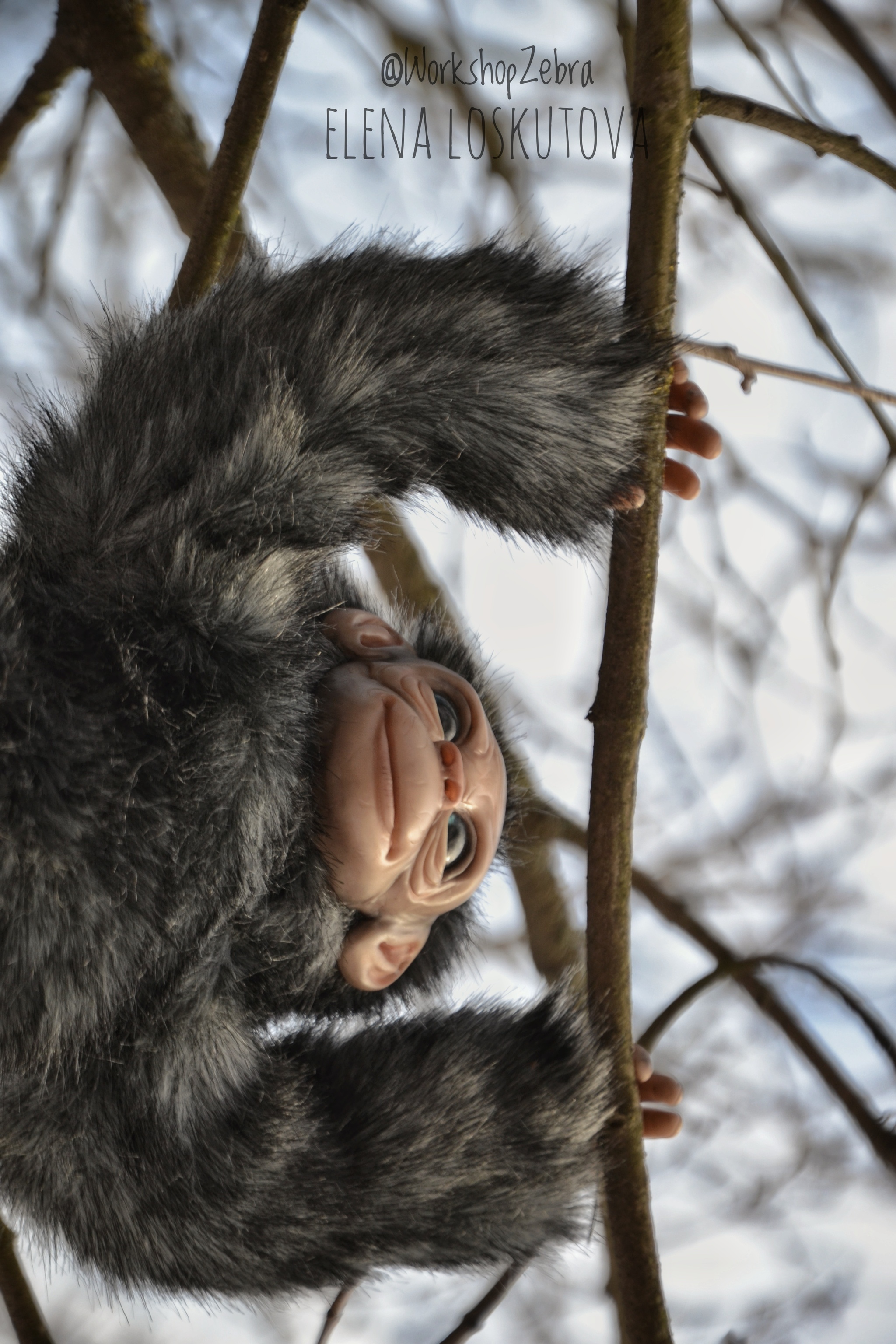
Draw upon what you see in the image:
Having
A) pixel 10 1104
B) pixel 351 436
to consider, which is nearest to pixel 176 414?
pixel 351 436

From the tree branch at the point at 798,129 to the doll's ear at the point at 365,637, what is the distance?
13.2 inches

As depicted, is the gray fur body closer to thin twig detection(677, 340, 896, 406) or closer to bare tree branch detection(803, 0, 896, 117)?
thin twig detection(677, 340, 896, 406)

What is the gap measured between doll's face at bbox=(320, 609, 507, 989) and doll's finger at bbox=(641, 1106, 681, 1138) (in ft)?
0.68

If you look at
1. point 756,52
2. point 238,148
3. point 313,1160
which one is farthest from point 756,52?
point 313,1160

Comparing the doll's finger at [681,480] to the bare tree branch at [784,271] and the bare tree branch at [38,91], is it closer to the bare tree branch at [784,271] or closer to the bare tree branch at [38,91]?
the bare tree branch at [784,271]

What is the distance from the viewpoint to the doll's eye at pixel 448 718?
596 mm

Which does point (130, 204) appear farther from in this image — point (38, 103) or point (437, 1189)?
point (437, 1189)

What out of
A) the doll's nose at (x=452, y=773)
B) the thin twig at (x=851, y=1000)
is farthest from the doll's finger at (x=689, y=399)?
the thin twig at (x=851, y=1000)

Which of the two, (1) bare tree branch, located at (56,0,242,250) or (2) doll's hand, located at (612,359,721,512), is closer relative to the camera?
(2) doll's hand, located at (612,359,721,512)

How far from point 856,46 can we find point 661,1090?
0.71 m

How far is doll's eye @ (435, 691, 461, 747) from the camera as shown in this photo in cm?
60

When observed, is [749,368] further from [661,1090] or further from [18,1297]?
[18,1297]

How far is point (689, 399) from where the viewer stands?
0.65m

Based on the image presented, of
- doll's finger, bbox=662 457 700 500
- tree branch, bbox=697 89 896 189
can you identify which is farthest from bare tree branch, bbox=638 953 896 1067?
tree branch, bbox=697 89 896 189
